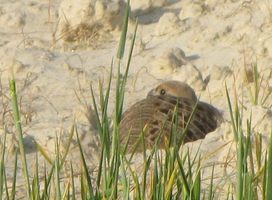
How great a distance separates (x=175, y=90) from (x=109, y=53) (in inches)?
33.4

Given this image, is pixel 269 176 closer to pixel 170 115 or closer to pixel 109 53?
pixel 170 115

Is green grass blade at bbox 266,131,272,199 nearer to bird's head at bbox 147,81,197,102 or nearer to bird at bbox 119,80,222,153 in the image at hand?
bird at bbox 119,80,222,153

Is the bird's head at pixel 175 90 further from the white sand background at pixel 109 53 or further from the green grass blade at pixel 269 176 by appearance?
the green grass blade at pixel 269 176

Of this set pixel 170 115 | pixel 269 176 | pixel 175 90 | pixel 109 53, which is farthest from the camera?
pixel 109 53

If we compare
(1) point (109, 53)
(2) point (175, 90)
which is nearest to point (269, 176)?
(2) point (175, 90)

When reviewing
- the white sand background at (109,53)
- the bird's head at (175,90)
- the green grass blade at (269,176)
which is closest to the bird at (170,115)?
the bird's head at (175,90)

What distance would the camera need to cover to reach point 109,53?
6207 millimetres

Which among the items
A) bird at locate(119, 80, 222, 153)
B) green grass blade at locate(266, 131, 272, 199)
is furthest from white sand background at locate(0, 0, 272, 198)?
green grass blade at locate(266, 131, 272, 199)

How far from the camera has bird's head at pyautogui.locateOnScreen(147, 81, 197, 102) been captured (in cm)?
544

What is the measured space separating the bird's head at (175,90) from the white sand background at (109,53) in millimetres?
163

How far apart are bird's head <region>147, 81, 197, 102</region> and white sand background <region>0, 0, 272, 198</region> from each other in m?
0.16

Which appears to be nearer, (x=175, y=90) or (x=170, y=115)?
(x=170, y=115)

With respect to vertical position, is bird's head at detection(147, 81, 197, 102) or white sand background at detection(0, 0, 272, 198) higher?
white sand background at detection(0, 0, 272, 198)

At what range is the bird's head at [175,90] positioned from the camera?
5441 millimetres
